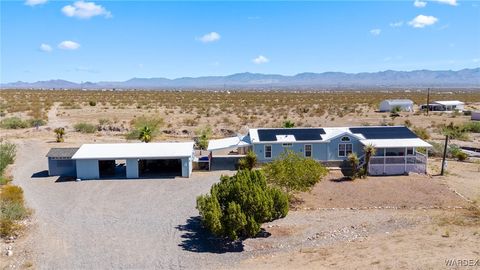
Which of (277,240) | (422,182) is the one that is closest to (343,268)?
(277,240)

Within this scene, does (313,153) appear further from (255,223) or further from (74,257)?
(74,257)

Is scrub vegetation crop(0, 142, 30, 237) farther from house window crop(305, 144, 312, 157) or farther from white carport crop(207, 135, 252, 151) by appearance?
house window crop(305, 144, 312, 157)

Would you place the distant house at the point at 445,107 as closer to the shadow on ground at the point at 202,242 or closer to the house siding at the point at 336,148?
the house siding at the point at 336,148

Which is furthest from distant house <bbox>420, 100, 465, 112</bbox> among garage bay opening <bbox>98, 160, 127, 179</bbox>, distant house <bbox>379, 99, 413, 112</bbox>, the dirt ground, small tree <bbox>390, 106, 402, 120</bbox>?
garage bay opening <bbox>98, 160, 127, 179</bbox>

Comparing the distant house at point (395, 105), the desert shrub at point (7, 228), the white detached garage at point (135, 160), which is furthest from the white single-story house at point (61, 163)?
the distant house at point (395, 105)

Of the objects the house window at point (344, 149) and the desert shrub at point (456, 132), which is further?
the desert shrub at point (456, 132)

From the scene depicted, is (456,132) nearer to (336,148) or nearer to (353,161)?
(336,148)
